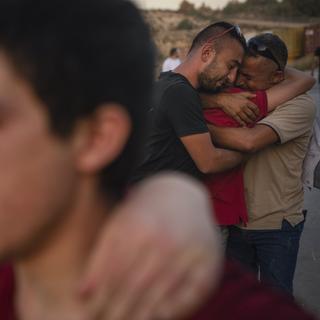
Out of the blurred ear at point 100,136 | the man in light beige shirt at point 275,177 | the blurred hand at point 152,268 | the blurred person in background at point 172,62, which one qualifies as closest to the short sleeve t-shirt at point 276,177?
the man in light beige shirt at point 275,177

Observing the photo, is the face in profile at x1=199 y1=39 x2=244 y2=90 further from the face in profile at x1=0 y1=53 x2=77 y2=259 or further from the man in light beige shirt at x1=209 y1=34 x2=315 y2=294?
the face in profile at x1=0 y1=53 x2=77 y2=259

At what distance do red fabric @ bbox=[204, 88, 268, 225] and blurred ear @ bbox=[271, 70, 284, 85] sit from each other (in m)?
0.14

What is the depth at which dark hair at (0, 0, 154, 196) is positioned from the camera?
123 centimetres

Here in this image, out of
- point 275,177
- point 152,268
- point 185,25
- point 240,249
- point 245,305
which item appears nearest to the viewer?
point 152,268

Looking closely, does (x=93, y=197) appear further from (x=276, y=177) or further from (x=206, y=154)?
(x=276, y=177)

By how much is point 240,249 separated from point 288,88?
1.04 meters

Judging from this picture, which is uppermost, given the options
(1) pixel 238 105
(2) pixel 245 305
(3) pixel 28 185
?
(3) pixel 28 185

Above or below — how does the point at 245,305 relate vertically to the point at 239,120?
above

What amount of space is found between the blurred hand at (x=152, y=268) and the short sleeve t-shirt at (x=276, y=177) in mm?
2488

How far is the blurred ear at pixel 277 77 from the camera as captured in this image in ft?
12.1

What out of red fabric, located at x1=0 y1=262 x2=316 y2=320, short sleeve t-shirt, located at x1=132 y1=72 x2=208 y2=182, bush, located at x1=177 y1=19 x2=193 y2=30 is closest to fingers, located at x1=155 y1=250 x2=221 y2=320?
red fabric, located at x1=0 y1=262 x2=316 y2=320

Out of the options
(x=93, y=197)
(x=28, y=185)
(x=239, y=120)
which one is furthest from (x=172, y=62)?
(x=28, y=185)

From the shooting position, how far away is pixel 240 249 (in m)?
3.84

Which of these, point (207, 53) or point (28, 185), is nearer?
point (28, 185)
